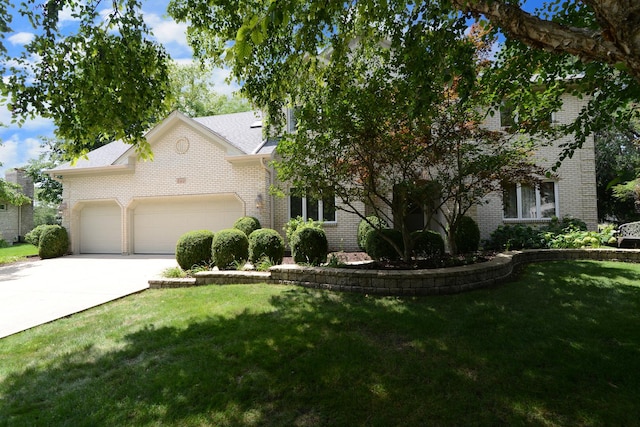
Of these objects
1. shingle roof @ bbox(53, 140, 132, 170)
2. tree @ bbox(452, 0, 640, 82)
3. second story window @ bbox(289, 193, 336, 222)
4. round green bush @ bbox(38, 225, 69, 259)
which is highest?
shingle roof @ bbox(53, 140, 132, 170)

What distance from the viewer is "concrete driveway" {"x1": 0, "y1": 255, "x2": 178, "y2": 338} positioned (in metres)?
5.38

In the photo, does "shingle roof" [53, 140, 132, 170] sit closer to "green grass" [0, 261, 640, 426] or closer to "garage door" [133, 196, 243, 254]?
"garage door" [133, 196, 243, 254]

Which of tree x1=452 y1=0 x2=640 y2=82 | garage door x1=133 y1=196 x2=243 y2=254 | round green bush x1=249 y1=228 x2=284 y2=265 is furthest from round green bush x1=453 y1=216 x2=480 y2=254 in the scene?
garage door x1=133 y1=196 x2=243 y2=254

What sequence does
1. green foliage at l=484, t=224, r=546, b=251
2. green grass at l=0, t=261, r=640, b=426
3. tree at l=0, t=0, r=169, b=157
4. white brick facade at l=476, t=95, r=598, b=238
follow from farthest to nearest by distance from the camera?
white brick facade at l=476, t=95, r=598, b=238, green foliage at l=484, t=224, r=546, b=251, tree at l=0, t=0, r=169, b=157, green grass at l=0, t=261, r=640, b=426

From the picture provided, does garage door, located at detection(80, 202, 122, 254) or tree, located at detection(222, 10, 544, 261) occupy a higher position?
tree, located at detection(222, 10, 544, 261)

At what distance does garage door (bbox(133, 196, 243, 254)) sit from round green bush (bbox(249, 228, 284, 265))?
213 inches

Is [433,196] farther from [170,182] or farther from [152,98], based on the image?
[170,182]

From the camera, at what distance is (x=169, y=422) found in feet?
7.91

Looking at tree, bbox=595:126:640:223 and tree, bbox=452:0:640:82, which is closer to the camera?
tree, bbox=452:0:640:82

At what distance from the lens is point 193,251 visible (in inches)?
310

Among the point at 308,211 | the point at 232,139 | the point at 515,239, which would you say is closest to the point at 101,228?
the point at 232,139

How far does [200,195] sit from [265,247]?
263 inches

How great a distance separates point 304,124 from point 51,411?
535 cm

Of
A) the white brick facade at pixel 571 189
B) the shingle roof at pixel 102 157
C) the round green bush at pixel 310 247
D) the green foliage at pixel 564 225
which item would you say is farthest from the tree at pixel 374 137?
the shingle roof at pixel 102 157
